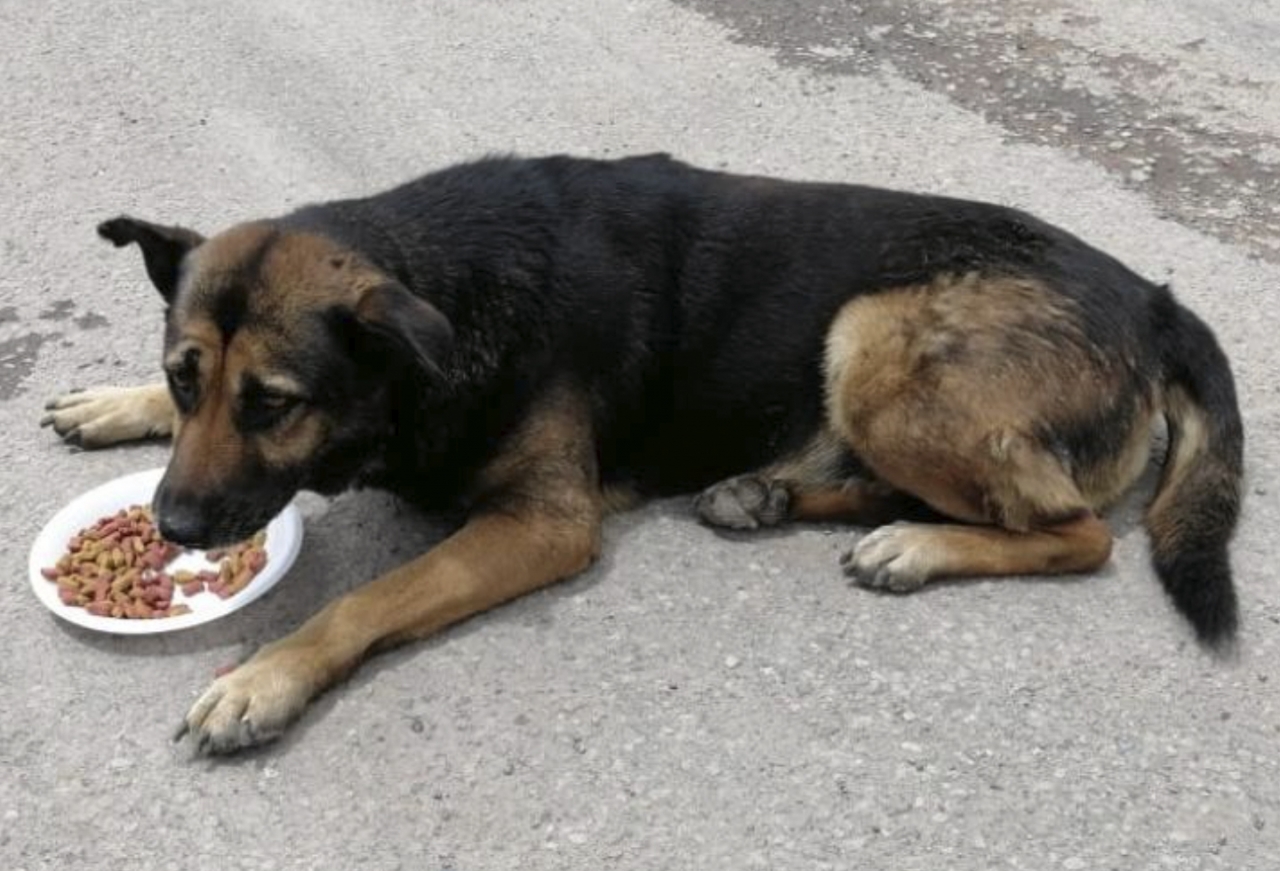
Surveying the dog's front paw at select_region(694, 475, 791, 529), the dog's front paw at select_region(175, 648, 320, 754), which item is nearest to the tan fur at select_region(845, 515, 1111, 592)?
the dog's front paw at select_region(694, 475, 791, 529)

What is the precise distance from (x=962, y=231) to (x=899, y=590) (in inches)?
43.4

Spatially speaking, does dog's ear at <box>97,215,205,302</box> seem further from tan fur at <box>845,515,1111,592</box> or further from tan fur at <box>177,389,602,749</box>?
tan fur at <box>845,515,1111,592</box>

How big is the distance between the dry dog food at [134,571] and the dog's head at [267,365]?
18.6 inches

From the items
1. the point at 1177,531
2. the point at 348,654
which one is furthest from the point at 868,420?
the point at 348,654

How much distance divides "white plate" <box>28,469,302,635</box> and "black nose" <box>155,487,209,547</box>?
1.06 feet

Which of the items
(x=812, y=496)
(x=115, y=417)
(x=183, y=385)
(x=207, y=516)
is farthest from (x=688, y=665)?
(x=115, y=417)

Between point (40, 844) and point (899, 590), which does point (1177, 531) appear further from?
point (40, 844)

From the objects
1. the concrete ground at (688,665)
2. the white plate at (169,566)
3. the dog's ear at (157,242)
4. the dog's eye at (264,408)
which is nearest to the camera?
the concrete ground at (688,665)

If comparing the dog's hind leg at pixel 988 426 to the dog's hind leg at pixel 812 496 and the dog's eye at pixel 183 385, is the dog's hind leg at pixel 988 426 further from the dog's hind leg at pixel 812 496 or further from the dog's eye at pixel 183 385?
the dog's eye at pixel 183 385

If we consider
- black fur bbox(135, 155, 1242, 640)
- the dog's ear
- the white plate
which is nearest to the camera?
the dog's ear

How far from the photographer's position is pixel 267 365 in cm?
338

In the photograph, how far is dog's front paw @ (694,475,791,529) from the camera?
165 inches

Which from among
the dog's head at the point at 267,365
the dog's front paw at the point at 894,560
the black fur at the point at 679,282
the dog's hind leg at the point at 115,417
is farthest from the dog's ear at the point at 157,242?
the dog's front paw at the point at 894,560

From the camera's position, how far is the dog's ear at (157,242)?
3646mm
